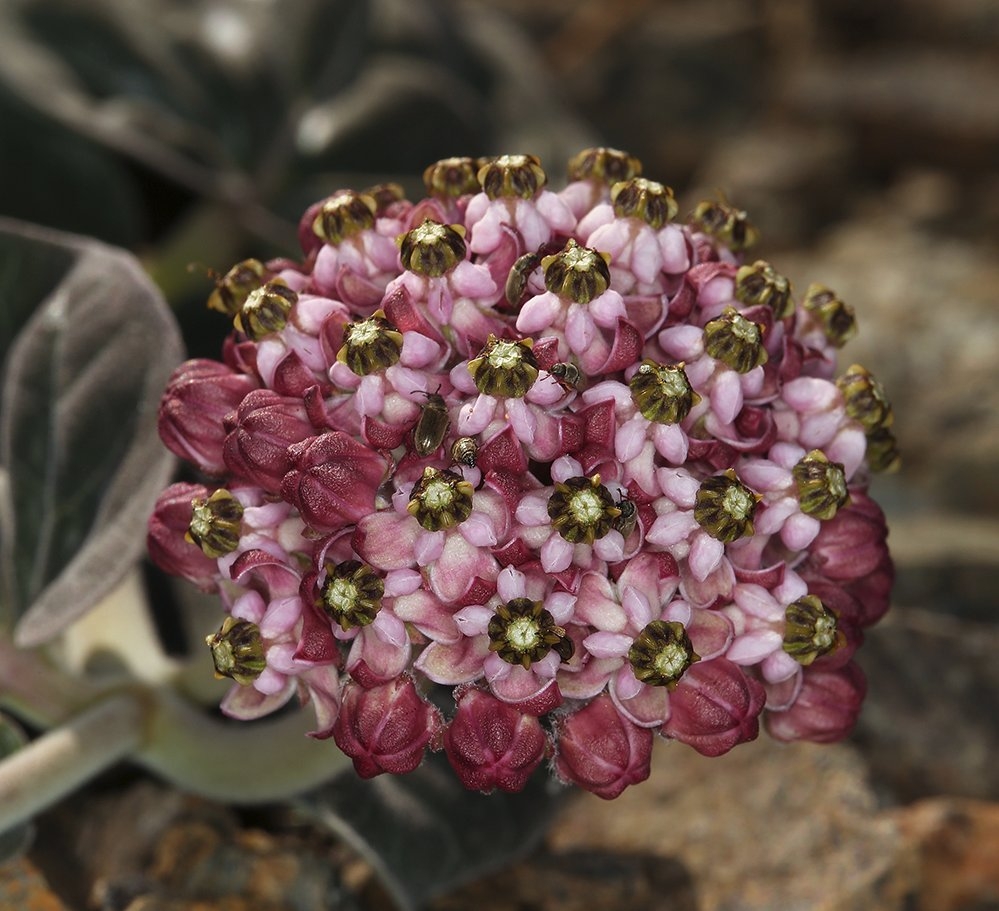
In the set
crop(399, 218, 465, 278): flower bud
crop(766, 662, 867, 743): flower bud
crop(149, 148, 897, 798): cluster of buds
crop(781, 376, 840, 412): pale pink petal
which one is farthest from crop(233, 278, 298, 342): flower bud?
crop(766, 662, 867, 743): flower bud

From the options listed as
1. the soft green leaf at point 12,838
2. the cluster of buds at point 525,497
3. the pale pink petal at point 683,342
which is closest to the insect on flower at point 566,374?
the cluster of buds at point 525,497

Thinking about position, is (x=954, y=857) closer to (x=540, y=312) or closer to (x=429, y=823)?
(x=429, y=823)

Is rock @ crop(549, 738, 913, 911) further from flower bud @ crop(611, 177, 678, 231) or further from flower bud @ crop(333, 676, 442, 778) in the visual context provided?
flower bud @ crop(611, 177, 678, 231)

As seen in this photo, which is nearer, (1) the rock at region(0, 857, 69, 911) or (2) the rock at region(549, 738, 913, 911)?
(1) the rock at region(0, 857, 69, 911)

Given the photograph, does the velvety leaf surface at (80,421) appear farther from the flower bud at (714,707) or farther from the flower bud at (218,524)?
the flower bud at (714,707)

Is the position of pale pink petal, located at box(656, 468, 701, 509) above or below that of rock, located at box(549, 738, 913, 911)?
above

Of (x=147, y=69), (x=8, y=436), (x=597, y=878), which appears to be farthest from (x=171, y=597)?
(x=147, y=69)
